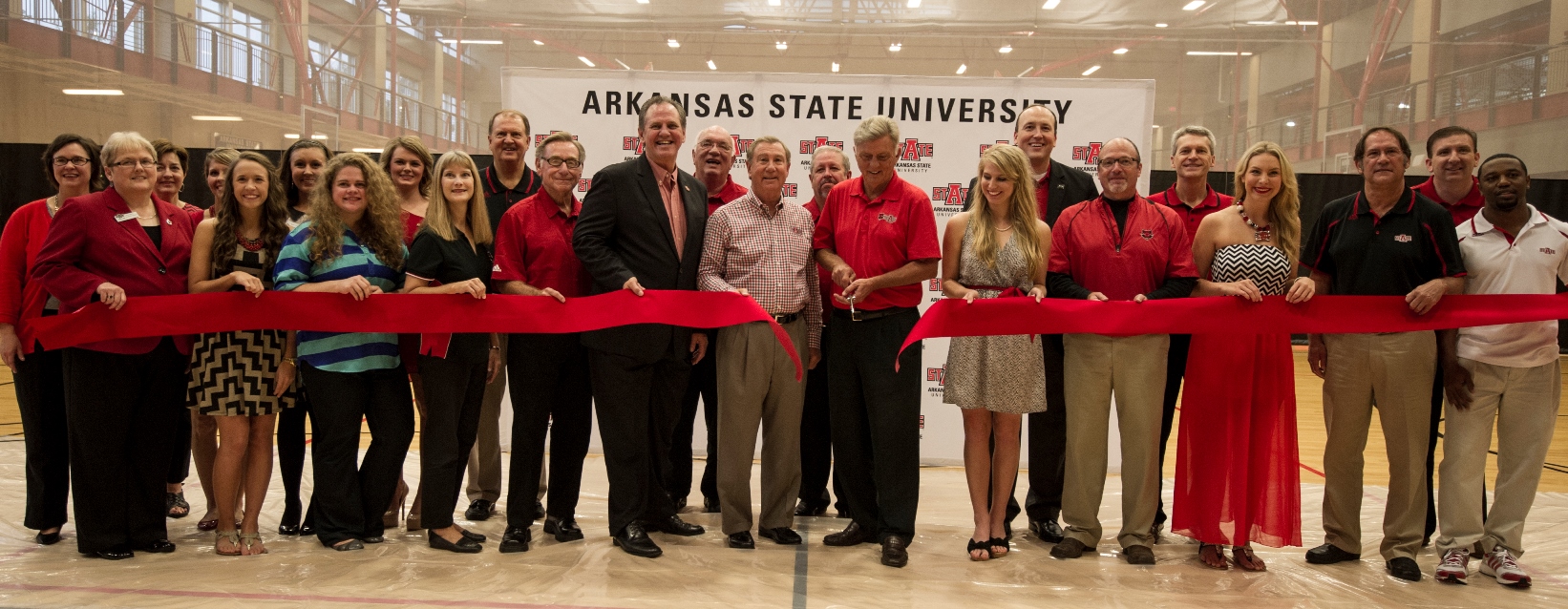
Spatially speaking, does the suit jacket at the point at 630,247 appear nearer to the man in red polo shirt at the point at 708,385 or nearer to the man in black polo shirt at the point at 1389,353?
the man in red polo shirt at the point at 708,385

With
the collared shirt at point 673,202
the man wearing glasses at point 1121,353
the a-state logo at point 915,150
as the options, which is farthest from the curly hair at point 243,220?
the a-state logo at point 915,150

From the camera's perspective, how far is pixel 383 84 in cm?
1050

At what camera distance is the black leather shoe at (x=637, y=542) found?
361 cm

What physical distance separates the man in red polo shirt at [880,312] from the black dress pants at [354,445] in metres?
1.80

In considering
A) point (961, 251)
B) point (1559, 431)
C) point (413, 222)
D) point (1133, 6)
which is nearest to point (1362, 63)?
point (1133, 6)

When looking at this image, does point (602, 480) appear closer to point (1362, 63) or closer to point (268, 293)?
point (268, 293)

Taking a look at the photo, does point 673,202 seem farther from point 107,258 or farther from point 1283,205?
point 1283,205

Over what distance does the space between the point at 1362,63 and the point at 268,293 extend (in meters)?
11.5

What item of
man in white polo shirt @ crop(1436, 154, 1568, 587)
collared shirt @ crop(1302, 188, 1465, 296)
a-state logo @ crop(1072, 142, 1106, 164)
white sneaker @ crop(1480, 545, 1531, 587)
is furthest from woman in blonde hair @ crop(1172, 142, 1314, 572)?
a-state logo @ crop(1072, 142, 1106, 164)

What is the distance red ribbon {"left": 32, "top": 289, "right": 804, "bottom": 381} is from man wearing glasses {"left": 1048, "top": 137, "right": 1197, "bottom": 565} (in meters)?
1.16

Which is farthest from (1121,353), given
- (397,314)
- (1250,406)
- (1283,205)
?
(397,314)

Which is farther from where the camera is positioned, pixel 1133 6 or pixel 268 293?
pixel 1133 6

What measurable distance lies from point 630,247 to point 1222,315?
Answer: 7.74ft

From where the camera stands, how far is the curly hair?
11.5 ft
